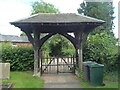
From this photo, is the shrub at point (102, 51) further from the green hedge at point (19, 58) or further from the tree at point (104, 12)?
the tree at point (104, 12)

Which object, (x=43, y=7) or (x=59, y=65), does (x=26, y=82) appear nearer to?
(x=59, y=65)

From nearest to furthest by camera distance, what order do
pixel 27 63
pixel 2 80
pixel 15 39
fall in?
pixel 2 80 → pixel 27 63 → pixel 15 39

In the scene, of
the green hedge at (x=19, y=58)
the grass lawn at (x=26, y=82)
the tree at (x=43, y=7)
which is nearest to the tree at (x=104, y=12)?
the tree at (x=43, y=7)

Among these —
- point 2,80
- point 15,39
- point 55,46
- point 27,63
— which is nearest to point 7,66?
point 2,80

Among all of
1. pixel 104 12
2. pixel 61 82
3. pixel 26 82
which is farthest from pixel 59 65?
pixel 104 12

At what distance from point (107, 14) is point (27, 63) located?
1013 inches

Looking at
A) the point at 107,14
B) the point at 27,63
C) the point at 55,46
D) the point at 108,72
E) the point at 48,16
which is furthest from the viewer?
the point at 107,14

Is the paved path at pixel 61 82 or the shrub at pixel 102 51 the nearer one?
the paved path at pixel 61 82

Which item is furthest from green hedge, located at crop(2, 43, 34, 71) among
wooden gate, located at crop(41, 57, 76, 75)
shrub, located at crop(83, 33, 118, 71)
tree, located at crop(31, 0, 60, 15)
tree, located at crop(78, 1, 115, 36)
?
tree, located at crop(31, 0, 60, 15)

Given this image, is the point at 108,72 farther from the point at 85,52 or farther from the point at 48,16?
the point at 48,16

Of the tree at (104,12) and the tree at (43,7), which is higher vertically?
the tree at (43,7)

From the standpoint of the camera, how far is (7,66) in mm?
8375

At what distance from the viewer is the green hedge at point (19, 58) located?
1149 cm

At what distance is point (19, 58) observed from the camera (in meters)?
11.5
